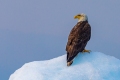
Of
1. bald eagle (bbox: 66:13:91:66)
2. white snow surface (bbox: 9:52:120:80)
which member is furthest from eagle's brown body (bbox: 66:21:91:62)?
white snow surface (bbox: 9:52:120:80)

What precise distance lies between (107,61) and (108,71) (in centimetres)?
57

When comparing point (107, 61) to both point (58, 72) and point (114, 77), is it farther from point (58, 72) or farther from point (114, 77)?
point (58, 72)

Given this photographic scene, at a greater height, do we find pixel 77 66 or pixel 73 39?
pixel 73 39

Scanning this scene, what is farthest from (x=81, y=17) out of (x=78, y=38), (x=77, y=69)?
(x=77, y=69)

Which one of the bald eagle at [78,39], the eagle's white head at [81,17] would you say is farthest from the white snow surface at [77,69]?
the eagle's white head at [81,17]

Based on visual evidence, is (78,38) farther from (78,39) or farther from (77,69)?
(77,69)

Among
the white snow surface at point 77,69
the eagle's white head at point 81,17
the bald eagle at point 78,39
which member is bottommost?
the white snow surface at point 77,69

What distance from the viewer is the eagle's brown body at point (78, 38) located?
40.6 ft

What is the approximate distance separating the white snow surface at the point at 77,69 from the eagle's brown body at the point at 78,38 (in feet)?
0.64

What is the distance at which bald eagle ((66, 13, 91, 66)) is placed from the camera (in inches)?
484

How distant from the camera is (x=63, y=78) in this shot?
11273 millimetres

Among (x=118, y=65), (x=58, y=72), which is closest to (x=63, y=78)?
(x=58, y=72)

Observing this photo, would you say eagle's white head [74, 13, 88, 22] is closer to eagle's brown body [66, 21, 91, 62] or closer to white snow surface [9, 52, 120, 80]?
eagle's brown body [66, 21, 91, 62]

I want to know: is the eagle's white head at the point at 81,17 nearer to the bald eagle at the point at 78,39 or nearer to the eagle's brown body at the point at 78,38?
the bald eagle at the point at 78,39
